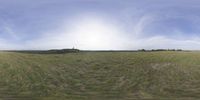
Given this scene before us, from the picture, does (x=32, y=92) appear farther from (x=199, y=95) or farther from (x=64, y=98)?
(x=199, y=95)

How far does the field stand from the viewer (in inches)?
3565

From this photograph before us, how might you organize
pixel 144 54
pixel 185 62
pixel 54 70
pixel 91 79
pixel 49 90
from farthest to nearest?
pixel 144 54 → pixel 185 62 → pixel 54 70 → pixel 91 79 → pixel 49 90

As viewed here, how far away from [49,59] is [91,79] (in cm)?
2428

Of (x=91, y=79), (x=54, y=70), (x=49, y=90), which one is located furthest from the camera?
(x=54, y=70)

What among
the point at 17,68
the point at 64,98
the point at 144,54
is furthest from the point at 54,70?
the point at 144,54

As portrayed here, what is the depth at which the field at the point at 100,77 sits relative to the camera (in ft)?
297

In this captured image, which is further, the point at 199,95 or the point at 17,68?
the point at 17,68

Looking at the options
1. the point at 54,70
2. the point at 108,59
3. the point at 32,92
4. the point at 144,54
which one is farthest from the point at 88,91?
the point at 144,54

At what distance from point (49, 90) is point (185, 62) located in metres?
41.9

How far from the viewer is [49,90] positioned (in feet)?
307

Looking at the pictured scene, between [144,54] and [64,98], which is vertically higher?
[144,54]

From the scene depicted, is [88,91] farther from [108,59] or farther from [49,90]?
[108,59]

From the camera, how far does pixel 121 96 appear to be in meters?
87.9

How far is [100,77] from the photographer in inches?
4126
